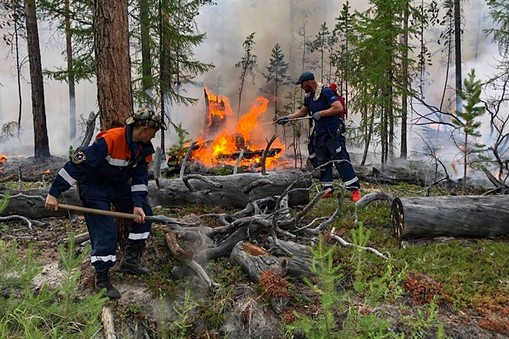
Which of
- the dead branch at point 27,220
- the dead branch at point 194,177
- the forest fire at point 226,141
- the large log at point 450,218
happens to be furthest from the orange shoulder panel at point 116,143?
the forest fire at point 226,141

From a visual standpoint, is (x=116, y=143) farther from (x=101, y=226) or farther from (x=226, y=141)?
(x=226, y=141)

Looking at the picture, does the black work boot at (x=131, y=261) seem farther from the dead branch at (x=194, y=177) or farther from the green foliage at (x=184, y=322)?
the dead branch at (x=194, y=177)

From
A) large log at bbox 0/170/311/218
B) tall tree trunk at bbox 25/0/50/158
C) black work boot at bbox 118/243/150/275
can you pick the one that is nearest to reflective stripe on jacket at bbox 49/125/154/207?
black work boot at bbox 118/243/150/275

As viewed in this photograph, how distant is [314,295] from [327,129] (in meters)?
3.59

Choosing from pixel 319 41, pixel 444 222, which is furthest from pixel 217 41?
pixel 444 222

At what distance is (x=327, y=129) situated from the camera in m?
6.79

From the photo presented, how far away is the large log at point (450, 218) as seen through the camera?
5.03 meters

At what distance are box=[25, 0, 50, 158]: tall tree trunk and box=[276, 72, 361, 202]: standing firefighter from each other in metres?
10.7

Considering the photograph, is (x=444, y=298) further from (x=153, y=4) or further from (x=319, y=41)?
(x=319, y=41)

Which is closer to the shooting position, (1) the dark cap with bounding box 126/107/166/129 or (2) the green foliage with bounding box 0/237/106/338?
(2) the green foliage with bounding box 0/237/106/338

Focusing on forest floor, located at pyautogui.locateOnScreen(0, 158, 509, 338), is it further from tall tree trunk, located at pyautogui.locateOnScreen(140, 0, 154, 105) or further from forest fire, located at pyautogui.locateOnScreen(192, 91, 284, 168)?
tall tree trunk, located at pyautogui.locateOnScreen(140, 0, 154, 105)

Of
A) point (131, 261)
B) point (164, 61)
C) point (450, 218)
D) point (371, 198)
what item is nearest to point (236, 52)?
point (164, 61)

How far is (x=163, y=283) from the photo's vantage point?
4.04m

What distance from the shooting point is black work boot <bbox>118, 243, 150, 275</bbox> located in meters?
4.11
